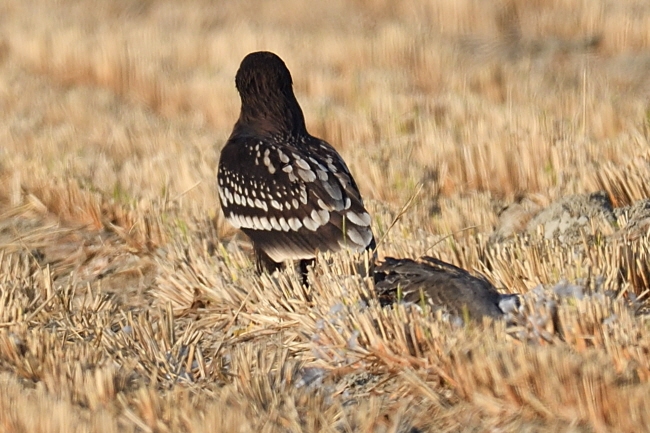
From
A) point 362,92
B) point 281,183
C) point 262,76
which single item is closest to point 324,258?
point 281,183

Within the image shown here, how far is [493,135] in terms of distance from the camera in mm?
8219

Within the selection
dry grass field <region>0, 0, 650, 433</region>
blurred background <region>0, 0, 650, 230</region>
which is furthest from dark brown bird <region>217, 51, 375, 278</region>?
blurred background <region>0, 0, 650, 230</region>

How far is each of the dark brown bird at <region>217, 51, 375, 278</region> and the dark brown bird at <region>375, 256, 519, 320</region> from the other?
0.53 metres

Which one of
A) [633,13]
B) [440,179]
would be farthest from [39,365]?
[633,13]

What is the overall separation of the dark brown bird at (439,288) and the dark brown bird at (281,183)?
1.74ft

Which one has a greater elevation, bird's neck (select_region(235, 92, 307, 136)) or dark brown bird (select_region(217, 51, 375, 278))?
bird's neck (select_region(235, 92, 307, 136))

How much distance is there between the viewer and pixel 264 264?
17.8 ft

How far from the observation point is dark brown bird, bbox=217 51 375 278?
16.8 feet

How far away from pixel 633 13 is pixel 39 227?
742 centimetres

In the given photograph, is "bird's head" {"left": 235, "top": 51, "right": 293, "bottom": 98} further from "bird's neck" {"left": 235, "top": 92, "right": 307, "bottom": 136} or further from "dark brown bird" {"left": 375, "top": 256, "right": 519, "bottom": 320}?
"dark brown bird" {"left": 375, "top": 256, "right": 519, "bottom": 320}

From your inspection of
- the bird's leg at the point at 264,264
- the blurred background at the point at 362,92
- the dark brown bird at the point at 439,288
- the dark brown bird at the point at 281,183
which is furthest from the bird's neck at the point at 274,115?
the dark brown bird at the point at 439,288

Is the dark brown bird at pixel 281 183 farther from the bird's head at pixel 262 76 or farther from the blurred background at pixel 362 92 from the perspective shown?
the blurred background at pixel 362 92

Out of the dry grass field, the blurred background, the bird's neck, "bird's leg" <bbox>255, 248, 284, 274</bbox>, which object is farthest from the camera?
the blurred background

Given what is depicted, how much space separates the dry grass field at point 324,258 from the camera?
3.41m
